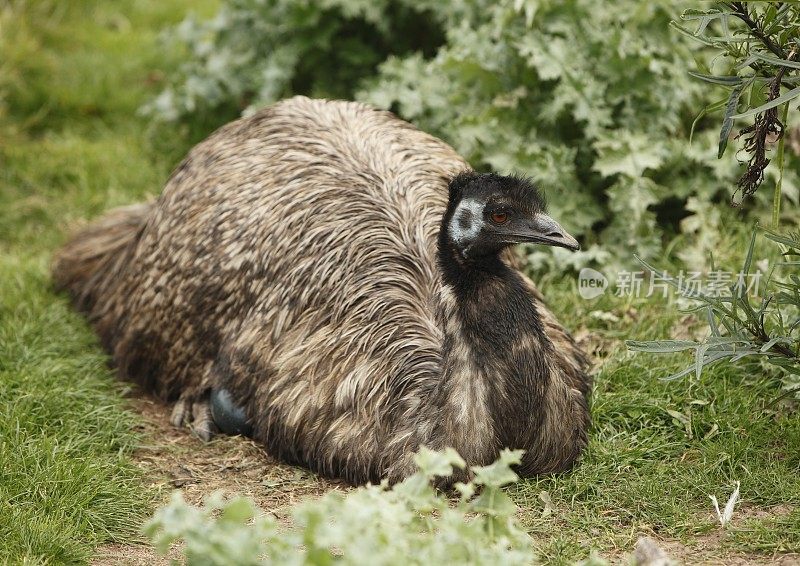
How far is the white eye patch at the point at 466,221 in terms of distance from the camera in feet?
17.2

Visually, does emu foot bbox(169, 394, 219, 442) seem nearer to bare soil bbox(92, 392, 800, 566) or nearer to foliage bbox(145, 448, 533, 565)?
bare soil bbox(92, 392, 800, 566)

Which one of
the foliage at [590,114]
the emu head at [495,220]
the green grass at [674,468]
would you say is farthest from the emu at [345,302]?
the foliage at [590,114]

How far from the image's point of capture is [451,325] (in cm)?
530

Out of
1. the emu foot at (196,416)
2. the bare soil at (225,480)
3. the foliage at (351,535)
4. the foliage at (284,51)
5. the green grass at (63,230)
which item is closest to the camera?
the foliage at (351,535)

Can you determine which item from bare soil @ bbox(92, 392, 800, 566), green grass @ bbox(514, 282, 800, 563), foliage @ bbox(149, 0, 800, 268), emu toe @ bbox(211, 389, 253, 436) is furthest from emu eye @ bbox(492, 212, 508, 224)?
foliage @ bbox(149, 0, 800, 268)

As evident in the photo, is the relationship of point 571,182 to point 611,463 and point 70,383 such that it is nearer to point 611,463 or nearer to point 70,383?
point 611,463

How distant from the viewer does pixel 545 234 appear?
5.26 metres

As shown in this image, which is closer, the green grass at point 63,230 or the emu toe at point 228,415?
the green grass at point 63,230

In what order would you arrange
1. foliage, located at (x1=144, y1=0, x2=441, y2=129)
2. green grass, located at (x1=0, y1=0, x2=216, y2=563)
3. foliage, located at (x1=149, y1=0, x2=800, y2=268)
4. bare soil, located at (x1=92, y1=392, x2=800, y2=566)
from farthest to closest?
foliage, located at (x1=144, y1=0, x2=441, y2=129) → foliage, located at (x1=149, y1=0, x2=800, y2=268) → green grass, located at (x1=0, y1=0, x2=216, y2=563) → bare soil, located at (x1=92, y1=392, x2=800, y2=566)

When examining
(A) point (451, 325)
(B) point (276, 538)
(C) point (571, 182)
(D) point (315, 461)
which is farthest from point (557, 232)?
(C) point (571, 182)

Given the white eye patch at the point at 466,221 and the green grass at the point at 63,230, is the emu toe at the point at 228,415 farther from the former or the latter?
the white eye patch at the point at 466,221

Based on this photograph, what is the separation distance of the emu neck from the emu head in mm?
57

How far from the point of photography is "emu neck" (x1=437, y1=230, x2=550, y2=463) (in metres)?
5.20

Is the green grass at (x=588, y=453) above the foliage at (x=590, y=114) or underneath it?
underneath
